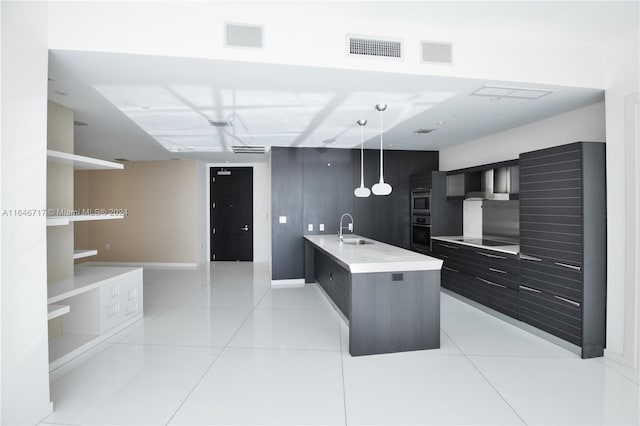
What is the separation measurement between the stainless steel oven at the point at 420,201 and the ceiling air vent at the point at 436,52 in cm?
318

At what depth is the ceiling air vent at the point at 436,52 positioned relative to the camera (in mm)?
2813

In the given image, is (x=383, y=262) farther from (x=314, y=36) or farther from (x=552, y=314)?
(x=314, y=36)

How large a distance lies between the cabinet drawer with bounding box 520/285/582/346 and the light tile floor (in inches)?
6.4

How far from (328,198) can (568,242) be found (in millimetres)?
3799

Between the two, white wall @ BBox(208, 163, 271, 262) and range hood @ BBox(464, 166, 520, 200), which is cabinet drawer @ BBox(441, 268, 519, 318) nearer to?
range hood @ BBox(464, 166, 520, 200)

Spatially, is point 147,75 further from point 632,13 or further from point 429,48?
point 632,13

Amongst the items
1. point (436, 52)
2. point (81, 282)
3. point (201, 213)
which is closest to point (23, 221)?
point (81, 282)

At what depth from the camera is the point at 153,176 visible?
8172 mm

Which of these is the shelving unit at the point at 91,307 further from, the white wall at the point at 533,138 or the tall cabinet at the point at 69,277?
the white wall at the point at 533,138

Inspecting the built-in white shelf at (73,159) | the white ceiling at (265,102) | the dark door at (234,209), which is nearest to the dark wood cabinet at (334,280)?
the white ceiling at (265,102)

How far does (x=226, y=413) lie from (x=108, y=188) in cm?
769

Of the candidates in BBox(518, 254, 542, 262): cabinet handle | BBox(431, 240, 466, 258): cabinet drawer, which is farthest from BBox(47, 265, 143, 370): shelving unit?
BBox(518, 254, 542, 262): cabinet handle

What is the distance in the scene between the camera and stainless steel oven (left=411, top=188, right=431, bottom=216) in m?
5.82

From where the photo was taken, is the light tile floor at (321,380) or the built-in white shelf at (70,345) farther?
the built-in white shelf at (70,345)
